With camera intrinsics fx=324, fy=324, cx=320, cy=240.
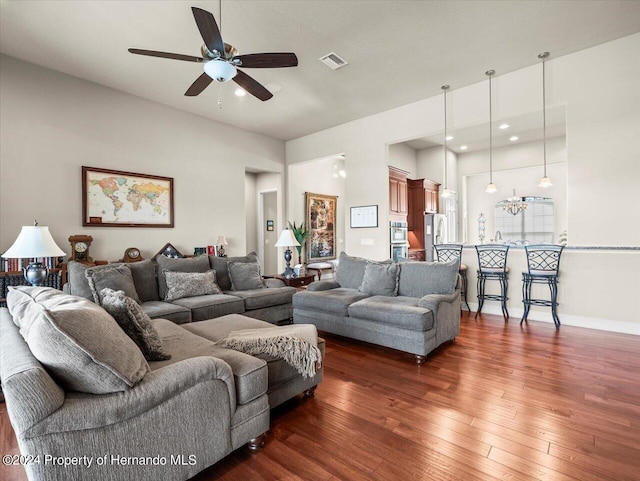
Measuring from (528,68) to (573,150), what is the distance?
1233mm

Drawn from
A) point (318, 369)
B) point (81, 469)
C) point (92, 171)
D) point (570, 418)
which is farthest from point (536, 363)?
point (92, 171)

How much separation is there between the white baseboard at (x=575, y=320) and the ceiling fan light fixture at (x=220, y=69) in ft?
15.0

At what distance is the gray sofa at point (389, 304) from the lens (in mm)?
3107

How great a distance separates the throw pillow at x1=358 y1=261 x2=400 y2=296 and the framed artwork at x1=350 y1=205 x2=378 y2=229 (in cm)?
193

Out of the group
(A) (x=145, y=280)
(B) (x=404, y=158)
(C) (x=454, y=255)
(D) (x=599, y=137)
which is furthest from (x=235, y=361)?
(B) (x=404, y=158)

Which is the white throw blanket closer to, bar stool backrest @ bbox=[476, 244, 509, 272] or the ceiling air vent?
the ceiling air vent

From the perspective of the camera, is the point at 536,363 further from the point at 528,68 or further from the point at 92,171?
the point at 92,171

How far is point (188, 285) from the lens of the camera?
3.94m

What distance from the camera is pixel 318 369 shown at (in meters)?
2.31

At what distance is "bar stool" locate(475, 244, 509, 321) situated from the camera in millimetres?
4602

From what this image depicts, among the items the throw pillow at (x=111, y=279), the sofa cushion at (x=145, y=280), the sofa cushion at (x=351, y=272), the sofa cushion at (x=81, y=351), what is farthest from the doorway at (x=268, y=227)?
the sofa cushion at (x=81, y=351)

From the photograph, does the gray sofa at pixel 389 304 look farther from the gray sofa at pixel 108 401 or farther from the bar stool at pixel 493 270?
the gray sofa at pixel 108 401

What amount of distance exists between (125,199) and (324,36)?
11.9ft

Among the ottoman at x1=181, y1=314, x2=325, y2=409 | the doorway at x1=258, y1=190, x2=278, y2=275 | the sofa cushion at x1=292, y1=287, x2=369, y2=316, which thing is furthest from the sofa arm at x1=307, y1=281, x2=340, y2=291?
the doorway at x1=258, y1=190, x2=278, y2=275
